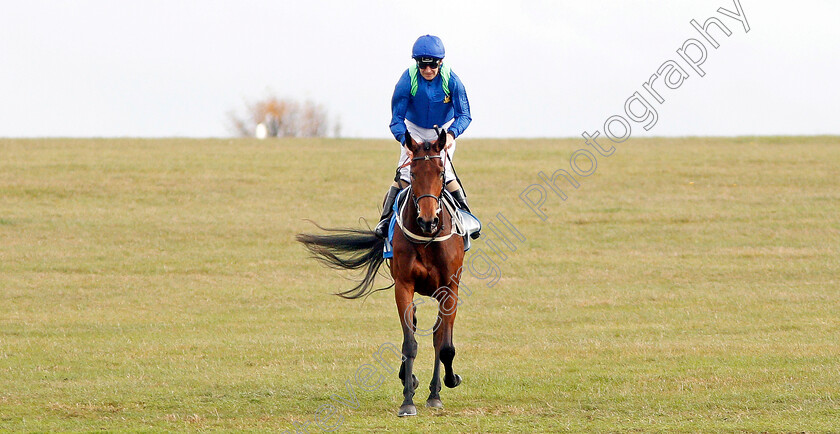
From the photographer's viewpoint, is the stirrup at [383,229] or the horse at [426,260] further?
the stirrup at [383,229]

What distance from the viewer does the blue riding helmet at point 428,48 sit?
9.24 meters

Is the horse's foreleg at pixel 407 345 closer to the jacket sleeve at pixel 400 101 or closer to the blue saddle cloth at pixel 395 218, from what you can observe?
the blue saddle cloth at pixel 395 218

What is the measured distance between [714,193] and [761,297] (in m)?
13.0

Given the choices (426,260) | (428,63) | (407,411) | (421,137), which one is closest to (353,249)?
(421,137)

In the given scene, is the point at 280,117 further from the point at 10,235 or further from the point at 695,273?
the point at 695,273

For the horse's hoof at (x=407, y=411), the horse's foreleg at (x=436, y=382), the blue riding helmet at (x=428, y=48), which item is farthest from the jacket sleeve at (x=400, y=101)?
the horse's hoof at (x=407, y=411)

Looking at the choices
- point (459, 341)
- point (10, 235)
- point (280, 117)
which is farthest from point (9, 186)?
point (280, 117)

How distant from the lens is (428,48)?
9.24 metres

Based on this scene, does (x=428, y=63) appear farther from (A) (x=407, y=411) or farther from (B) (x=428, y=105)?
(A) (x=407, y=411)

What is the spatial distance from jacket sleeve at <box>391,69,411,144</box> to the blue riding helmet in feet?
1.13

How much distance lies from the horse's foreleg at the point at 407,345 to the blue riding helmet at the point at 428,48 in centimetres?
233

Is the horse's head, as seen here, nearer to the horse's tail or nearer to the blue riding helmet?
the blue riding helmet

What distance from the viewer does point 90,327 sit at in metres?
15.6

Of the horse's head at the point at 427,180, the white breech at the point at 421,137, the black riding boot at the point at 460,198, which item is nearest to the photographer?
the horse's head at the point at 427,180
